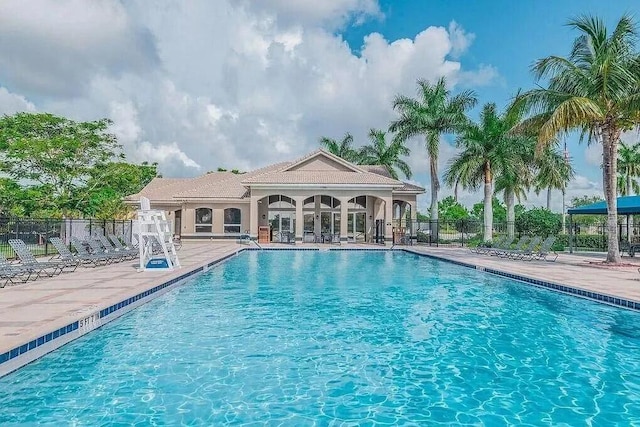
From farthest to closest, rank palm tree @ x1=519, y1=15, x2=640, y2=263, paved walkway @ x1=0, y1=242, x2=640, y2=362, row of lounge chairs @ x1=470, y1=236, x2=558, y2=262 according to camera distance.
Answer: row of lounge chairs @ x1=470, y1=236, x2=558, y2=262
palm tree @ x1=519, y1=15, x2=640, y2=263
paved walkway @ x1=0, y1=242, x2=640, y2=362

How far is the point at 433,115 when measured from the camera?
31.3 meters

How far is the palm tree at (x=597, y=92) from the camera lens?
15.9 meters

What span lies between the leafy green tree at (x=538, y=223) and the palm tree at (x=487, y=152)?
6261 millimetres

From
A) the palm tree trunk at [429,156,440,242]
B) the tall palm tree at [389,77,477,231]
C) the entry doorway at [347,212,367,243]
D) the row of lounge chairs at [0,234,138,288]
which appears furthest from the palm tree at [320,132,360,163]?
the row of lounge chairs at [0,234,138,288]

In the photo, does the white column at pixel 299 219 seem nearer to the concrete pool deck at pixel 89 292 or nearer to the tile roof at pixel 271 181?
the tile roof at pixel 271 181

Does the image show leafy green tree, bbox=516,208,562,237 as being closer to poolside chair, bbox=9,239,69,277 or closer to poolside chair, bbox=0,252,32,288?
poolside chair, bbox=9,239,69,277

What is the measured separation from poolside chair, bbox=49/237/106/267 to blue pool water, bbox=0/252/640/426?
5297mm

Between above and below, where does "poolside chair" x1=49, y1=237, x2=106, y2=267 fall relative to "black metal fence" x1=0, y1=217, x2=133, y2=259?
below

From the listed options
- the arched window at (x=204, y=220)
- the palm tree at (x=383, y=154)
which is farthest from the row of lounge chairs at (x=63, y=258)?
the palm tree at (x=383, y=154)

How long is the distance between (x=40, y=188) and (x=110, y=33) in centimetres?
1612

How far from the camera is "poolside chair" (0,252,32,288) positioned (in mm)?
10788

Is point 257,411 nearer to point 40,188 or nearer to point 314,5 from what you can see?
point 314,5

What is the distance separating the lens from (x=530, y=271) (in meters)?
14.7

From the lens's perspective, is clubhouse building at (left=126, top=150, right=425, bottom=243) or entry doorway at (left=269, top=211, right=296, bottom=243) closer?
clubhouse building at (left=126, top=150, right=425, bottom=243)
